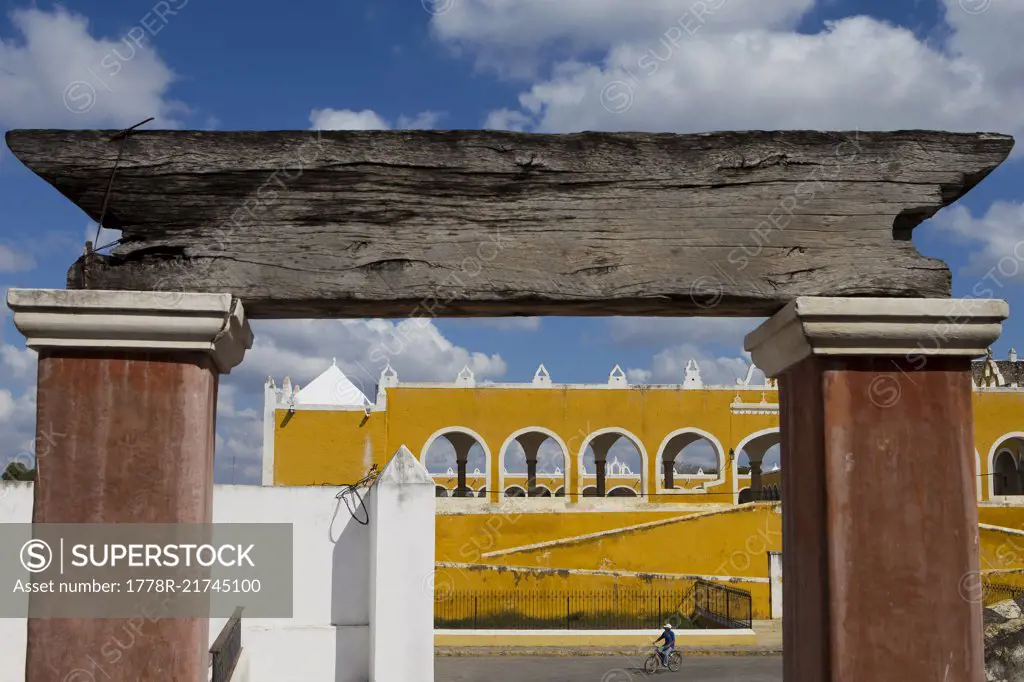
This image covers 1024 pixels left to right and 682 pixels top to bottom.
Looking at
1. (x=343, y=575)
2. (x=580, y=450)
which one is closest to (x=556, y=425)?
(x=580, y=450)

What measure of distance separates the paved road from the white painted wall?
3.76 m

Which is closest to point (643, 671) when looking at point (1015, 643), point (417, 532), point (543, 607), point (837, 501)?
point (543, 607)

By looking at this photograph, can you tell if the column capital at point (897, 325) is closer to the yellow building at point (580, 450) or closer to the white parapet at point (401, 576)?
the white parapet at point (401, 576)

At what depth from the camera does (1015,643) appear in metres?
7.41

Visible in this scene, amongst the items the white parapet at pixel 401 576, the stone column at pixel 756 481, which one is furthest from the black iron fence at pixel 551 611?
the stone column at pixel 756 481

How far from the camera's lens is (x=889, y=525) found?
332cm

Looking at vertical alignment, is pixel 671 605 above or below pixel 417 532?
below

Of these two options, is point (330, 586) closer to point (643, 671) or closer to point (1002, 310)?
point (643, 671)

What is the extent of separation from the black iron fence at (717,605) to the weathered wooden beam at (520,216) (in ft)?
52.4

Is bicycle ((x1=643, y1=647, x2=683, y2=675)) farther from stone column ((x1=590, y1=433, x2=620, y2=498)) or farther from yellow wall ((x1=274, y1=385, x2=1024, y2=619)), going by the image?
stone column ((x1=590, y1=433, x2=620, y2=498))

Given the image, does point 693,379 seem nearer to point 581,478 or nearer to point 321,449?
point 581,478

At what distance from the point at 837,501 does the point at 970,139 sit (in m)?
1.34

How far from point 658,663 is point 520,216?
1295 centimetres

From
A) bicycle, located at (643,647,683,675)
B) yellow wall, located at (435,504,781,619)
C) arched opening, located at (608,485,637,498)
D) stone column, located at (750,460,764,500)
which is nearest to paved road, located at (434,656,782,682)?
bicycle, located at (643,647,683,675)
